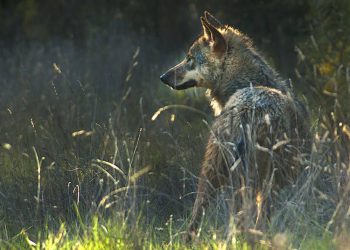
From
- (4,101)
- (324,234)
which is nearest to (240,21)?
(4,101)

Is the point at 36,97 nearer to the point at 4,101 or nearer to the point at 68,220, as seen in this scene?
the point at 4,101

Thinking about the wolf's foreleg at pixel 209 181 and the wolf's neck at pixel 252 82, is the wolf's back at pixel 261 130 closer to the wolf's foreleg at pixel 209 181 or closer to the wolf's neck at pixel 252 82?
the wolf's foreleg at pixel 209 181

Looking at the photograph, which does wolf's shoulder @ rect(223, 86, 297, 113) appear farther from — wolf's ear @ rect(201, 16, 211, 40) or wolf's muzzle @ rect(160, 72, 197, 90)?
wolf's muzzle @ rect(160, 72, 197, 90)

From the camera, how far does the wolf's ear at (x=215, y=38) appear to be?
756 centimetres

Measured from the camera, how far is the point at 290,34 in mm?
17125

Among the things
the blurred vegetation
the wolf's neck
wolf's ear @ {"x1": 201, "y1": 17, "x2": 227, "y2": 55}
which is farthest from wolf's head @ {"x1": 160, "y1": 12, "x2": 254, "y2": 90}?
the blurred vegetation

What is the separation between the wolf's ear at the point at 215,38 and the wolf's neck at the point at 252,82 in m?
0.30

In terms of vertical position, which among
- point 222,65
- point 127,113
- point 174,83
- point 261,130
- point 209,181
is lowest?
point 127,113

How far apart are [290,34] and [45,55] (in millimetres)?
4904

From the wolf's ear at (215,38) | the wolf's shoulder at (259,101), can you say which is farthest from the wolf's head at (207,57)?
the wolf's shoulder at (259,101)

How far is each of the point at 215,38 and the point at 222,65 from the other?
0.25 meters

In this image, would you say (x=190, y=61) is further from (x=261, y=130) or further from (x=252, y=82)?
(x=261, y=130)

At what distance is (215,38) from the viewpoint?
761cm

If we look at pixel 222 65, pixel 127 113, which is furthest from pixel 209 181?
pixel 127 113
